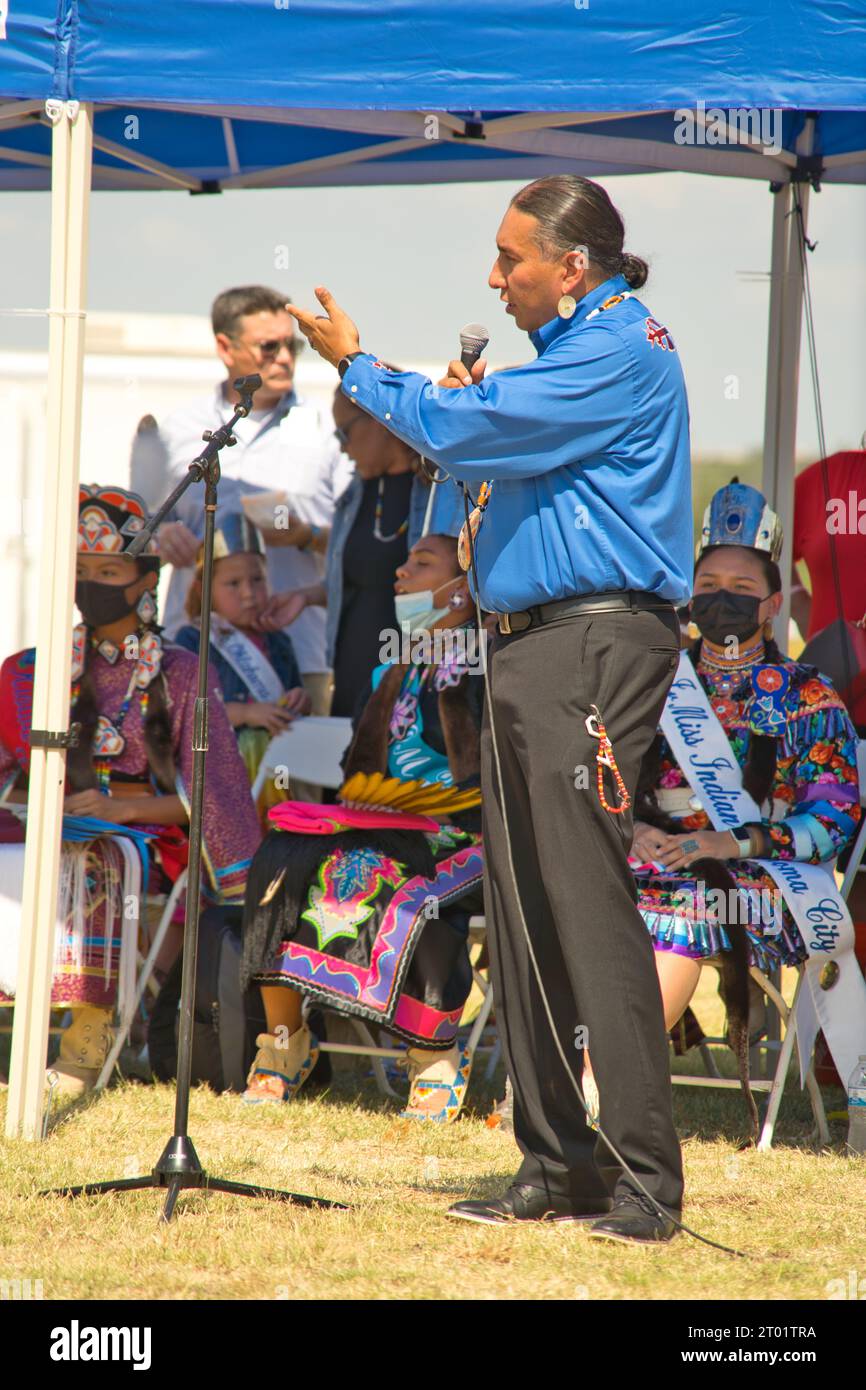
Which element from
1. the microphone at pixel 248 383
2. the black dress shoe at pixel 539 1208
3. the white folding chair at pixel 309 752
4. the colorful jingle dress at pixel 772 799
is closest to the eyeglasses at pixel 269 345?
the white folding chair at pixel 309 752

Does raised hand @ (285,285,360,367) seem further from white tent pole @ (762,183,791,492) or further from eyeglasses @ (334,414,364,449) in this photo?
white tent pole @ (762,183,791,492)

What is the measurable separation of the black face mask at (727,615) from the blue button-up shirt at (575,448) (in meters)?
1.34

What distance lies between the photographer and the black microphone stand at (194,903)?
3354 mm

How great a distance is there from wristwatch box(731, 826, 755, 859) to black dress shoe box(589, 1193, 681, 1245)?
1.36 metres

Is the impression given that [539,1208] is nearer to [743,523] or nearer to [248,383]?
[248,383]

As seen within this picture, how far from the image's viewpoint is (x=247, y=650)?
601 centimetres

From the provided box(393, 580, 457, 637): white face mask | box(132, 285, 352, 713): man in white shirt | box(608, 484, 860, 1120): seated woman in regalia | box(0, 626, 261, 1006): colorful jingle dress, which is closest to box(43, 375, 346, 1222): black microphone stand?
box(608, 484, 860, 1120): seated woman in regalia

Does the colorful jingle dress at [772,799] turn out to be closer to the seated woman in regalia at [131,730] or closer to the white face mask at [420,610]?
the white face mask at [420,610]

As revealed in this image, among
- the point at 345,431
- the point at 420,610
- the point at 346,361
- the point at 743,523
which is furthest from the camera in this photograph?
the point at 345,431

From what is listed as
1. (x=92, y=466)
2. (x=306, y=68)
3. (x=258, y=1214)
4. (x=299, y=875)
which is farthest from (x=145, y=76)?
(x=92, y=466)

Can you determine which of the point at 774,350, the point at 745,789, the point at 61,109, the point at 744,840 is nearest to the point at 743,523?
the point at 745,789

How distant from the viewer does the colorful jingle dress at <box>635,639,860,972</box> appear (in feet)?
14.4

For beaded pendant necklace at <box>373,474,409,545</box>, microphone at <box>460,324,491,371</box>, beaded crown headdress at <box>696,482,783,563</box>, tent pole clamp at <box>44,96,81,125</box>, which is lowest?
beaded crown headdress at <box>696,482,783,563</box>

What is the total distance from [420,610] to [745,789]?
42.0 inches
